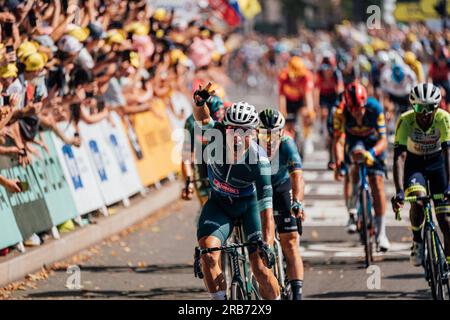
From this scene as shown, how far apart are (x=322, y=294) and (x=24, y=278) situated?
296 cm

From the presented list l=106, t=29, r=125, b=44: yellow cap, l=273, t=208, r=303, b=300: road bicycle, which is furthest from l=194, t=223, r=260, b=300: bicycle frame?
l=106, t=29, r=125, b=44: yellow cap

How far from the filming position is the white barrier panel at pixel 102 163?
14633 millimetres

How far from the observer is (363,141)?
1338cm

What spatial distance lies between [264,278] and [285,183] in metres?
1.84

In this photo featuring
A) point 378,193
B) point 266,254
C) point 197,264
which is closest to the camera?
point 266,254

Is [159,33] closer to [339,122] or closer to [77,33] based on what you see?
[77,33]

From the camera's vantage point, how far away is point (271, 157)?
10.4 m

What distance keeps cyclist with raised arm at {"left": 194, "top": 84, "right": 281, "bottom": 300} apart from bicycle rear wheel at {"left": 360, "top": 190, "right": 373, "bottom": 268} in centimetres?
343

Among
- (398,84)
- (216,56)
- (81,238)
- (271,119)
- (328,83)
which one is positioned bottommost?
(398,84)

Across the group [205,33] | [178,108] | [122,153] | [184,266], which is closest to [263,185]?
[184,266]

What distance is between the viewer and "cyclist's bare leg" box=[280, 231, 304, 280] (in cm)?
1015

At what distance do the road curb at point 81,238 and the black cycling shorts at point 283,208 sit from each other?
106 inches

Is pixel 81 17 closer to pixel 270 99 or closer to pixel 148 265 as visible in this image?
pixel 148 265

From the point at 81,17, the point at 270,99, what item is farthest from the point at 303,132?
the point at 270,99
